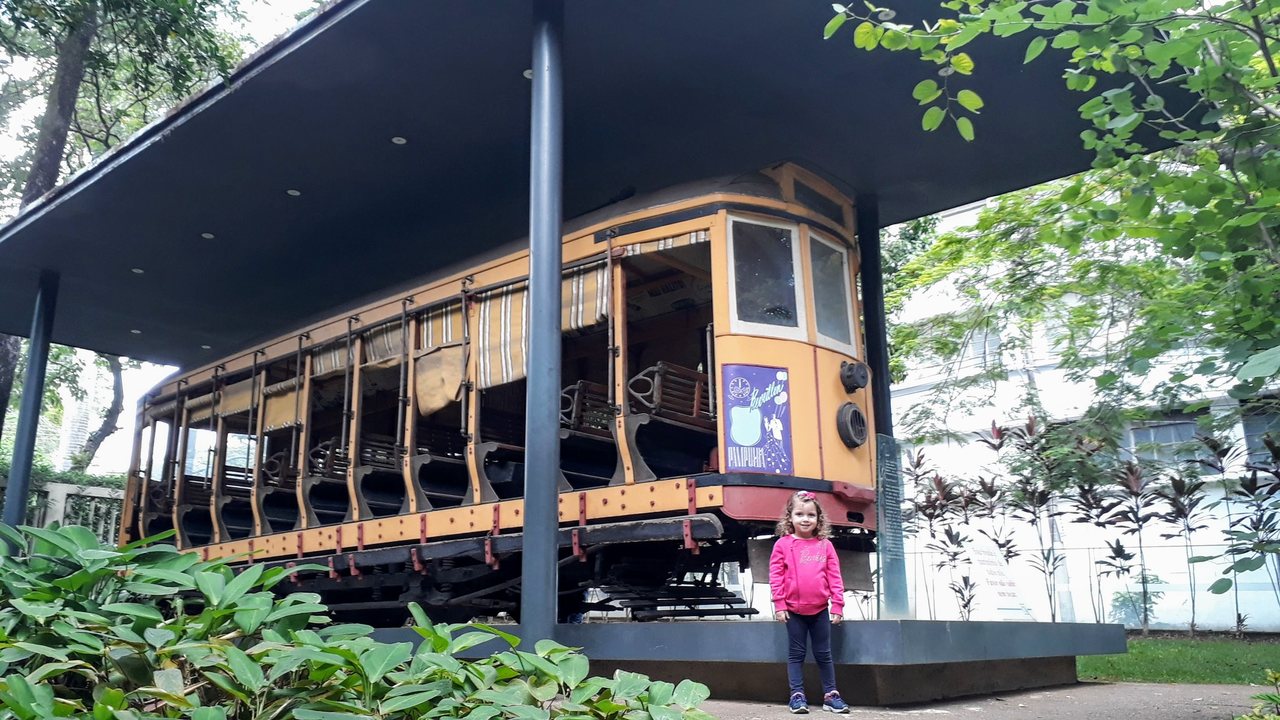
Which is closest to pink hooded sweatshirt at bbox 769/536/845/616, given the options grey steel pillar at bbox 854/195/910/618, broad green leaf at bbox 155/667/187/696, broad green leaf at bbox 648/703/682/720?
grey steel pillar at bbox 854/195/910/618

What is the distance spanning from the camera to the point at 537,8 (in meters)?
6.30

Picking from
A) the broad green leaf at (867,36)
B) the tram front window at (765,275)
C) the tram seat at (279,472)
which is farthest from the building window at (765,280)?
the tram seat at (279,472)

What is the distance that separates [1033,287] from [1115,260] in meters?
0.73

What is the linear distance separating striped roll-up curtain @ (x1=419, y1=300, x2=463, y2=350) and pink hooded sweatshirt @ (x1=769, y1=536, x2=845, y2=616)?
11.5 feet

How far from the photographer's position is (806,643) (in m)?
5.09

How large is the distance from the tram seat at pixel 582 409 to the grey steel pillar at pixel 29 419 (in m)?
7.01

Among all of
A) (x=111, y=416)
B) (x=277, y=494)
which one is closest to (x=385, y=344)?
(x=277, y=494)

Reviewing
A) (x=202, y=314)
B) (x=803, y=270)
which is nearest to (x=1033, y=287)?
(x=803, y=270)

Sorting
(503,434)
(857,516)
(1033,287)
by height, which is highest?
(1033,287)

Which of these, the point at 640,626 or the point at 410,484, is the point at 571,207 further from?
the point at 640,626

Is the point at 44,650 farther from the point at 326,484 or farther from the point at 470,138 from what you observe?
the point at 326,484

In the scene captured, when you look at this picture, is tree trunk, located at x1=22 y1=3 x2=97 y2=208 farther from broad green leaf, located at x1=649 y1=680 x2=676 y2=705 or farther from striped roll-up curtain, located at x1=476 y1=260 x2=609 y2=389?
broad green leaf, located at x1=649 y1=680 x2=676 y2=705

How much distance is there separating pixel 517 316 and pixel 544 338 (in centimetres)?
131

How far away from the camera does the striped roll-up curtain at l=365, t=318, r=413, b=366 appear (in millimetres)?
8367
